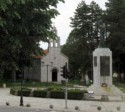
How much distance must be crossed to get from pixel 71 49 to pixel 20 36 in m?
103

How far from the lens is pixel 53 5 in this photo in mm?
7957

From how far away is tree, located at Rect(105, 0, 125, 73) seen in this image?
3733 inches

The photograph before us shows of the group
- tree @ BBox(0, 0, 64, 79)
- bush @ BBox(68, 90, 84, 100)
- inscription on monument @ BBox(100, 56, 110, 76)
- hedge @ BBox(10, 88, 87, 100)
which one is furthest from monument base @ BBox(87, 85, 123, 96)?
tree @ BBox(0, 0, 64, 79)

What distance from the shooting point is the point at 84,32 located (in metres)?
105

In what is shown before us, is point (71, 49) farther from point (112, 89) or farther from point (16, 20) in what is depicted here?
point (16, 20)

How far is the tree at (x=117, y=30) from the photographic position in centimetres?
9481

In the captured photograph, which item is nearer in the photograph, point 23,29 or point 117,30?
point 23,29

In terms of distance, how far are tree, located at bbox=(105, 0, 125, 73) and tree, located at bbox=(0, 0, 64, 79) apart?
85.4 metres

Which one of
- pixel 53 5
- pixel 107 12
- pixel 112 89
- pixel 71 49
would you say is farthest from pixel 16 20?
pixel 71 49

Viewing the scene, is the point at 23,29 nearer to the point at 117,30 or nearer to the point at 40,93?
the point at 40,93

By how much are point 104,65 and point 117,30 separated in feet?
167

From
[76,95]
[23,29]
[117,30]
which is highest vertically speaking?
[117,30]

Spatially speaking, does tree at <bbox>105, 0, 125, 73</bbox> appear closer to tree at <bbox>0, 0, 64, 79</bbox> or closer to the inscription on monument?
the inscription on monument

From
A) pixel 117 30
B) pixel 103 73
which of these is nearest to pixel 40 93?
pixel 103 73
